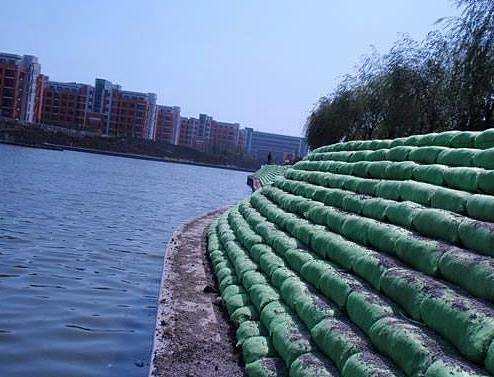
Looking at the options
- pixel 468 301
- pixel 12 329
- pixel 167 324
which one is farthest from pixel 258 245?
pixel 468 301

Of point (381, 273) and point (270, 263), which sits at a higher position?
point (381, 273)

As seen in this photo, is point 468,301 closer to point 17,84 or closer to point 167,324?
point 167,324

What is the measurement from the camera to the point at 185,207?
2925 cm

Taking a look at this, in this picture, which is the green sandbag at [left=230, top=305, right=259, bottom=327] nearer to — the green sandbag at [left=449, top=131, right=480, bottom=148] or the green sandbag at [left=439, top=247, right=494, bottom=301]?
the green sandbag at [left=439, top=247, right=494, bottom=301]

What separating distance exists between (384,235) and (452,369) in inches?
111

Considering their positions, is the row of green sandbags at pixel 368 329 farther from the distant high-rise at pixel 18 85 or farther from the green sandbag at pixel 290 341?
the distant high-rise at pixel 18 85

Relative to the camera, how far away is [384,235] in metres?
6.38

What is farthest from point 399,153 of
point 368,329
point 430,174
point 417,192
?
point 368,329

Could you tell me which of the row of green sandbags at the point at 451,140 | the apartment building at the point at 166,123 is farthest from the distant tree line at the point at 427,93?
the apartment building at the point at 166,123

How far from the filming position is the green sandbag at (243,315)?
275 inches

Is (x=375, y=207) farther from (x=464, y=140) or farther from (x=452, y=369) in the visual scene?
(x=452, y=369)

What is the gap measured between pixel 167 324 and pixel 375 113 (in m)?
22.5

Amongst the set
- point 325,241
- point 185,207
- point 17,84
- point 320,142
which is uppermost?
point 17,84

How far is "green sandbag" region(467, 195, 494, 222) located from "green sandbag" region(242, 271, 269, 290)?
2.94 metres
